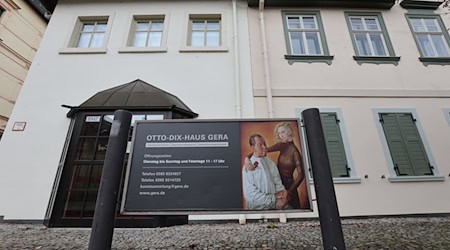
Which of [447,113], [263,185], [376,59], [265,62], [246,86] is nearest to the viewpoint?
[263,185]

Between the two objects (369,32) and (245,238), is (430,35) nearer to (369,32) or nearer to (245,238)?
(369,32)

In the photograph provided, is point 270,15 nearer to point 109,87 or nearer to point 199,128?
point 109,87

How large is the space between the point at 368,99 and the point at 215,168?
213 inches

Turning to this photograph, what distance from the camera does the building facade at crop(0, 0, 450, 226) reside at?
4855mm

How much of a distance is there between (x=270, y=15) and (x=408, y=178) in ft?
18.6

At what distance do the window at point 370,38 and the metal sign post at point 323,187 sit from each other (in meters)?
5.37

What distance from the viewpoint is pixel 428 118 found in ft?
18.3

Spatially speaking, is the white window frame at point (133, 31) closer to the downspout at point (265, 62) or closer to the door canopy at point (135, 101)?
the door canopy at point (135, 101)

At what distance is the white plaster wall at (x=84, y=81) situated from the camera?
16.2ft

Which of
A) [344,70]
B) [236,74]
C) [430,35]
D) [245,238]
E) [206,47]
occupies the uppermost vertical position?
[430,35]

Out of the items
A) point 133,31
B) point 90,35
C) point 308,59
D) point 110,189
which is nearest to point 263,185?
point 110,189

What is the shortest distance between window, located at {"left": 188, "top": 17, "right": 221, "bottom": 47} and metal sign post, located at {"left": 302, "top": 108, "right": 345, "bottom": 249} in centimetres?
522

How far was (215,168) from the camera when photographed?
2.03 metres

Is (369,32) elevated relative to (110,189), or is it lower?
elevated
